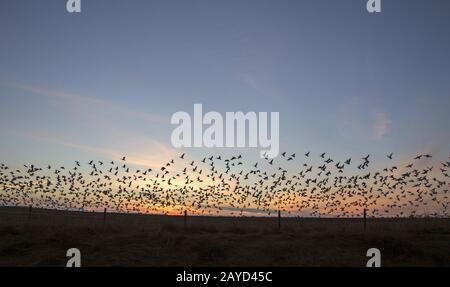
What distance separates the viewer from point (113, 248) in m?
27.8

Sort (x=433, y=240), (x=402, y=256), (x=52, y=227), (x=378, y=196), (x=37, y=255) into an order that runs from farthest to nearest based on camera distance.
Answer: (x=378, y=196), (x=52, y=227), (x=433, y=240), (x=37, y=255), (x=402, y=256)

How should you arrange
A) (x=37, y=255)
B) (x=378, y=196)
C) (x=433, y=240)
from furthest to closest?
1. (x=378, y=196)
2. (x=433, y=240)
3. (x=37, y=255)

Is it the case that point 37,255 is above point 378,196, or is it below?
below

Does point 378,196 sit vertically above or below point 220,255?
above
